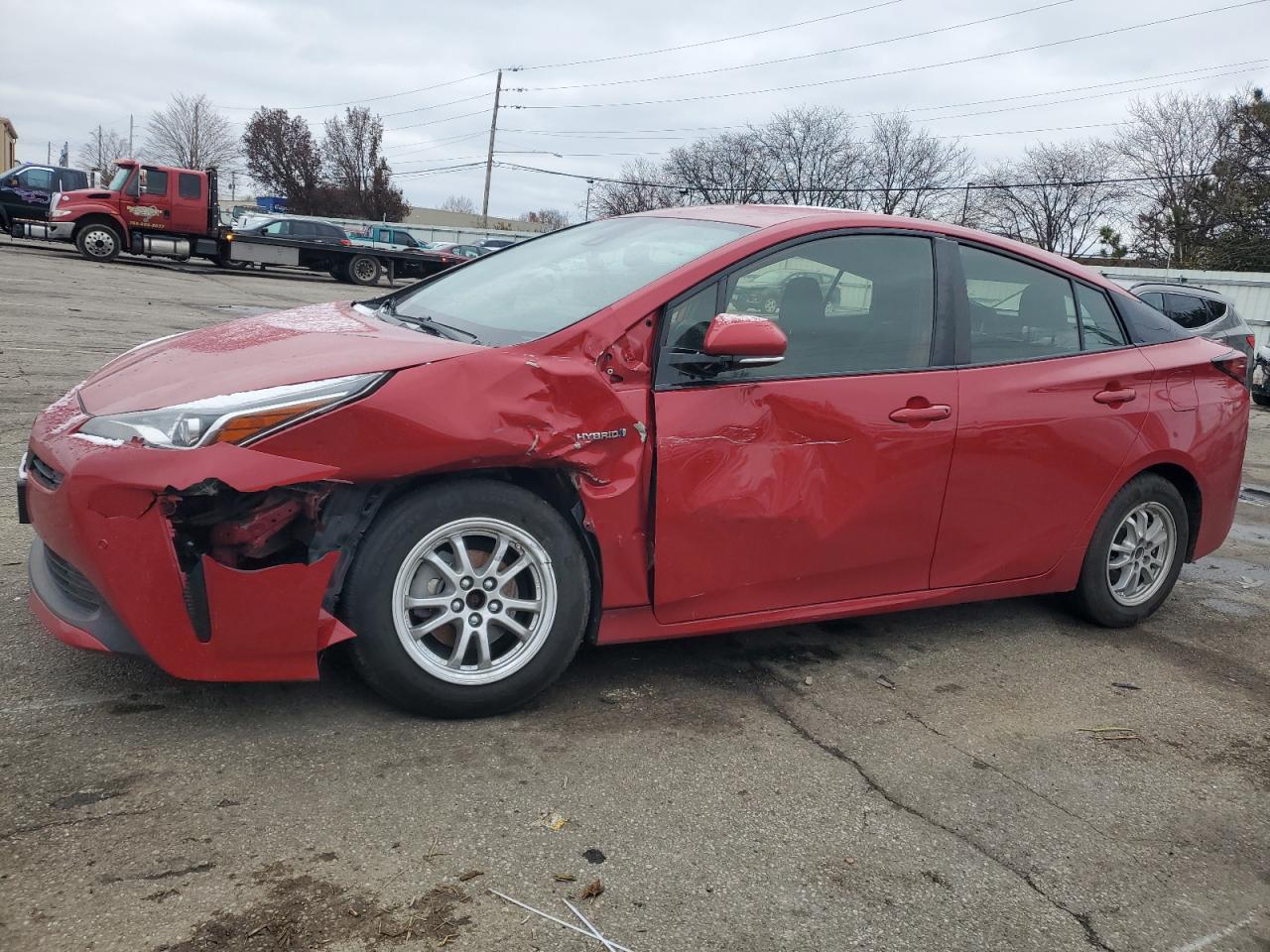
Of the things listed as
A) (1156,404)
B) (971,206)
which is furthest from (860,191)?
(1156,404)

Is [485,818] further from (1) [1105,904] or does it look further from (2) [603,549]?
(1) [1105,904]

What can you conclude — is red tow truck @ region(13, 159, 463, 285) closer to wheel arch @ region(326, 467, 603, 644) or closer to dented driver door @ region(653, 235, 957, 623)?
dented driver door @ region(653, 235, 957, 623)

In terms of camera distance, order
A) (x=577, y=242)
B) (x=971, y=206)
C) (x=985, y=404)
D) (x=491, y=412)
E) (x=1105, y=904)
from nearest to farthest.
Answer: (x=1105, y=904) < (x=491, y=412) < (x=985, y=404) < (x=577, y=242) < (x=971, y=206)

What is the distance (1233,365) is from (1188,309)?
28.2 ft

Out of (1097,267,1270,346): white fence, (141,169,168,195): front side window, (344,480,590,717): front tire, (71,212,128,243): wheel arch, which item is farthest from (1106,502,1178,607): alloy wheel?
(141,169,168,195): front side window

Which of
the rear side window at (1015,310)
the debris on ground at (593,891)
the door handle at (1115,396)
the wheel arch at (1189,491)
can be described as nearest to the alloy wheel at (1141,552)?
the wheel arch at (1189,491)

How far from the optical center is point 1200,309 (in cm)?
1225

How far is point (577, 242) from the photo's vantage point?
4148mm

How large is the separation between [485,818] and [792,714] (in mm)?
1181

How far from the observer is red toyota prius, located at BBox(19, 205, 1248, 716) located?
276cm

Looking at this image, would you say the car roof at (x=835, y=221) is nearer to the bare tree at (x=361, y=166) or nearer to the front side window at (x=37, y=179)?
the front side window at (x=37, y=179)

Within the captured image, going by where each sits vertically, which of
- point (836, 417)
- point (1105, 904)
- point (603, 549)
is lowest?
point (1105, 904)

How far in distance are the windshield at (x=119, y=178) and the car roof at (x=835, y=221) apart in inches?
932

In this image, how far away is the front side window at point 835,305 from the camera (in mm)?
3439
